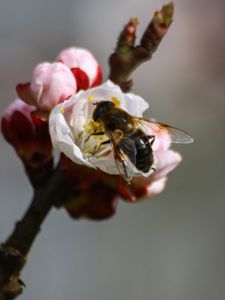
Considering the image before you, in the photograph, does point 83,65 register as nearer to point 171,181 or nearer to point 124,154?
point 124,154

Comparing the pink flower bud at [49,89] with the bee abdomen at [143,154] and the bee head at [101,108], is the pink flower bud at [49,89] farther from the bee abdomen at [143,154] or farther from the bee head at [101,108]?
the bee abdomen at [143,154]

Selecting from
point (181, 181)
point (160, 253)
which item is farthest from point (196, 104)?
point (160, 253)

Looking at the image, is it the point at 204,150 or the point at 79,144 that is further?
the point at 204,150

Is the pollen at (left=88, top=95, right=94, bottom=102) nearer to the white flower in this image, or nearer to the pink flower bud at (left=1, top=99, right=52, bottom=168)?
the white flower

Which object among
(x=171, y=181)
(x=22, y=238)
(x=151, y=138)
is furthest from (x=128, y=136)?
(x=171, y=181)

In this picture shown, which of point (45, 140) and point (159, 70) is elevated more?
point (159, 70)

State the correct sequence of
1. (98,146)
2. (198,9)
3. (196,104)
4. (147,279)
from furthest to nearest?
(198,9), (196,104), (147,279), (98,146)

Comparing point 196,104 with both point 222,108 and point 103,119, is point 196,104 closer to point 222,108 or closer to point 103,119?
point 222,108
